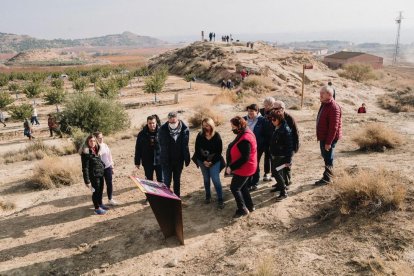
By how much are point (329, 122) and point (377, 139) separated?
337 centimetres

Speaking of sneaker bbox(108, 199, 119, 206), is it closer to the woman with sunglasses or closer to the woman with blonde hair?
the woman with blonde hair

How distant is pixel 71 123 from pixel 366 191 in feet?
48.1

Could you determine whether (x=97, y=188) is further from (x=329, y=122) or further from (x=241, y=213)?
(x=329, y=122)

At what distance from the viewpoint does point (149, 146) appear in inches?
248

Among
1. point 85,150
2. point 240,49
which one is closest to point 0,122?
point 85,150

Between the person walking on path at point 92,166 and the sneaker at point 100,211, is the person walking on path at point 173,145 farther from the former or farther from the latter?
the sneaker at point 100,211

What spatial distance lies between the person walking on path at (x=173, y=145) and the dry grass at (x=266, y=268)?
2.57 m

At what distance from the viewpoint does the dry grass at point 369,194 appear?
4.83m

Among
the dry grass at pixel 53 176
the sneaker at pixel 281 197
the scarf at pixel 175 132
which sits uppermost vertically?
the scarf at pixel 175 132

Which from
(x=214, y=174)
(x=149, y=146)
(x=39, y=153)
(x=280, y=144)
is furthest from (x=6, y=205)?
(x=280, y=144)

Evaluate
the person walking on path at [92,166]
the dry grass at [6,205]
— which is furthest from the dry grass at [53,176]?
the person walking on path at [92,166]

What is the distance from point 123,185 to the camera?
795cm

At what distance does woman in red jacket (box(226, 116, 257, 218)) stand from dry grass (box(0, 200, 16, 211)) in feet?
16.1

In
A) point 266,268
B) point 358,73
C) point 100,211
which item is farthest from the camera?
point 358,73
